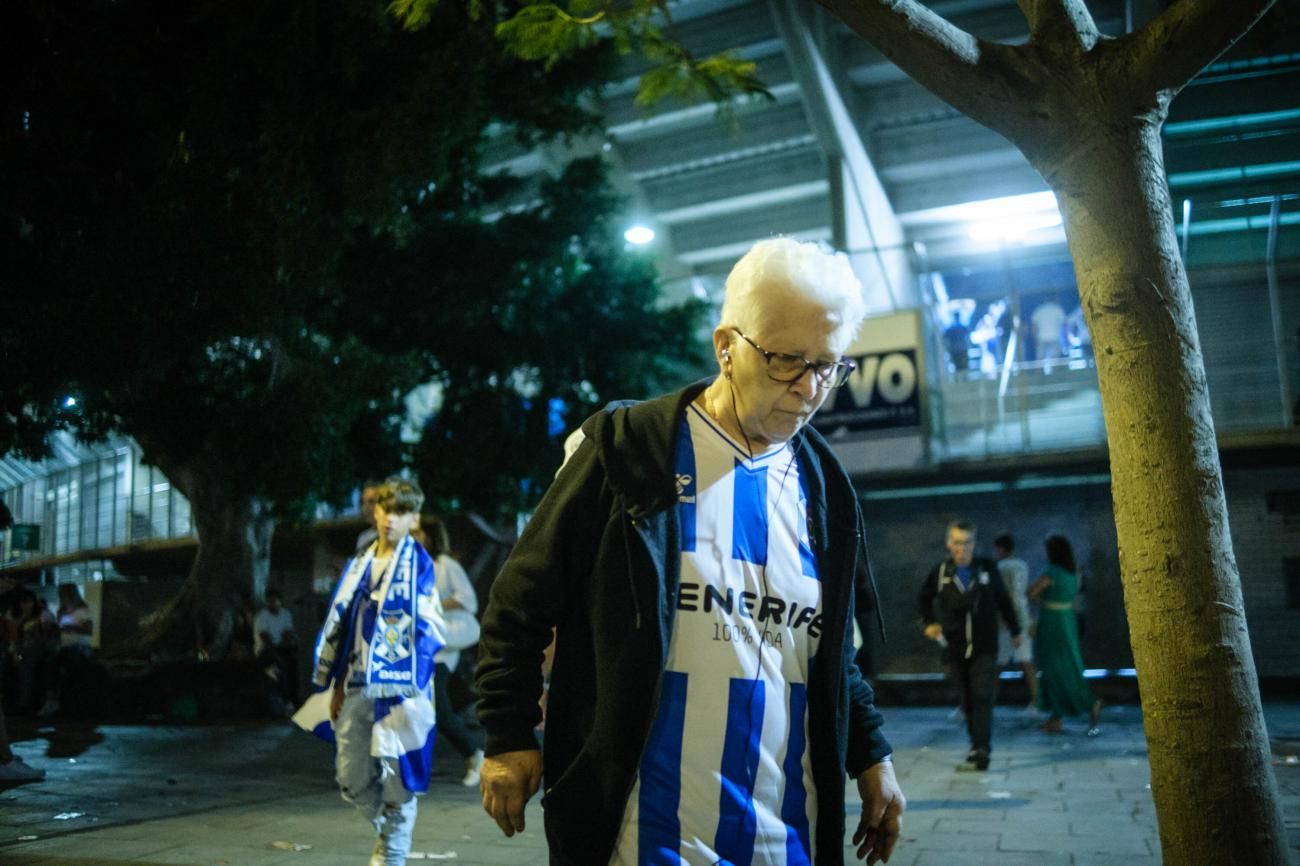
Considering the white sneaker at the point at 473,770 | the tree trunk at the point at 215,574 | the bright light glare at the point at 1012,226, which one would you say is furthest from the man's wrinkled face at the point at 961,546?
the tree trunk at the point at 215,574

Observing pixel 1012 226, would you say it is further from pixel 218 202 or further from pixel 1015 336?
pixel 218 202

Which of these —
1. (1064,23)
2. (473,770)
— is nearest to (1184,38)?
(1064,23)

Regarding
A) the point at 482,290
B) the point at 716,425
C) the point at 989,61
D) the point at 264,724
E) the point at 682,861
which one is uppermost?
the point at 482,290

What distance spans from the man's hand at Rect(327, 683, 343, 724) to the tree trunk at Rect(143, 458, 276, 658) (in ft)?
36.3

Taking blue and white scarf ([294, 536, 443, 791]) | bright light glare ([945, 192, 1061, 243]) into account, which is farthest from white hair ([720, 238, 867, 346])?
bright light glare ([945, 192, 1061, 243])

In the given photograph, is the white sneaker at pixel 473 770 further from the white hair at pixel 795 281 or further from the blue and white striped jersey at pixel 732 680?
the white hair at pixel 795 281

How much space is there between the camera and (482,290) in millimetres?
14391

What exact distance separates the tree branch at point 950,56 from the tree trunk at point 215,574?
13550mm

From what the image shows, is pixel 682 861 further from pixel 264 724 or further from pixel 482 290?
pixel 264 724

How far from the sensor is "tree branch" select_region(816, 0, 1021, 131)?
13.9 feet

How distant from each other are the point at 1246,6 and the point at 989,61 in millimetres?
844

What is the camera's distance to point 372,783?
5.53 metres

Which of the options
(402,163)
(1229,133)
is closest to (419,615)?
(402,163)

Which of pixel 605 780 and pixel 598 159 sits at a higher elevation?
pixel 598 159
